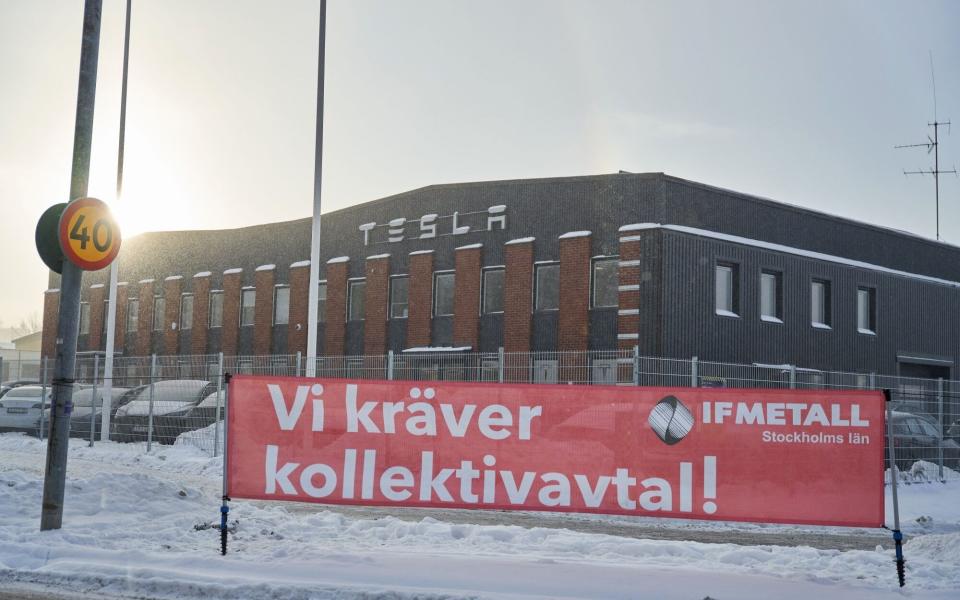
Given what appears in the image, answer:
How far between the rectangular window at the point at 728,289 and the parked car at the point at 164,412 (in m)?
14.7

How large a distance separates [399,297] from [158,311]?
15.5 metres

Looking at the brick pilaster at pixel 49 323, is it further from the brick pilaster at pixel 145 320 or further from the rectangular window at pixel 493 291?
the rectangular window at pixel 493 291

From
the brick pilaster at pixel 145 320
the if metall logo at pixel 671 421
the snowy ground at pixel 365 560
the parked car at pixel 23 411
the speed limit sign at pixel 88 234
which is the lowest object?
the snowy ground at pixel 365 560

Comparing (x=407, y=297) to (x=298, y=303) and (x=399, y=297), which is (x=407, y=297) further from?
(x=298, y=303)

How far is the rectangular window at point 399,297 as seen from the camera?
3650 centimetres

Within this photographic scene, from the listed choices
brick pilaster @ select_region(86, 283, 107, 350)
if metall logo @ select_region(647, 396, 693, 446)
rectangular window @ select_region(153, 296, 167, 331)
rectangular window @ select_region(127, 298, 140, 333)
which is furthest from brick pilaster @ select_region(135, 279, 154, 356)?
if metall logo @ select_region(647, 396, 693, 446)

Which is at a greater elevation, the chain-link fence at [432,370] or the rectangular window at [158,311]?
the rectangular window at [158,311]

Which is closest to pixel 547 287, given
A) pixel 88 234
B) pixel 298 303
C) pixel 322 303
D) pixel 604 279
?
pixel 604 279

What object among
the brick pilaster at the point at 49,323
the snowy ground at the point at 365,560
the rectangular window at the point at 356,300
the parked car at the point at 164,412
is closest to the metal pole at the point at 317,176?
the parked car at the point at 164,412

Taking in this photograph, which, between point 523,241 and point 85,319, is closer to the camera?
point 523,241

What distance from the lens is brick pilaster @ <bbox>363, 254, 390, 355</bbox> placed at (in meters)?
36.8

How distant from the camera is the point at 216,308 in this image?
44.0 metres

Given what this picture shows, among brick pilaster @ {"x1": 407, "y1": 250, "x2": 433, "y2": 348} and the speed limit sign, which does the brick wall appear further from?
the speed limit sign

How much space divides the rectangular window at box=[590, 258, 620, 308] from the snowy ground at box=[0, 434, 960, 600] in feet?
62.6
